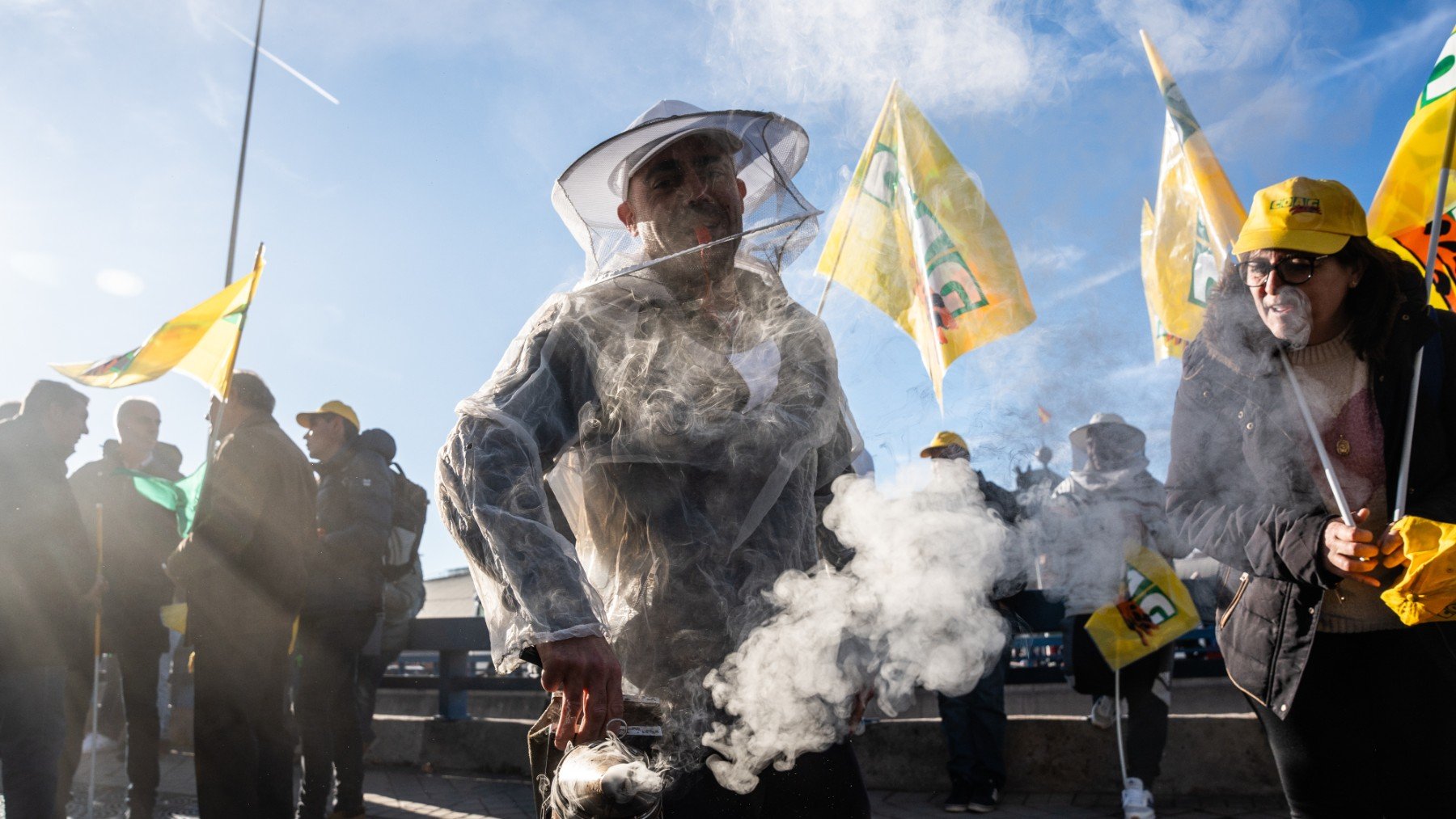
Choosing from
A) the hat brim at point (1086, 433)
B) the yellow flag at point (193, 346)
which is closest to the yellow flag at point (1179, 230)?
the hat brim at point (1086, 433)

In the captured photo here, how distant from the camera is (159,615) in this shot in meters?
5.69

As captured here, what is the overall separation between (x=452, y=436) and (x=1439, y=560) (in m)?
2.05

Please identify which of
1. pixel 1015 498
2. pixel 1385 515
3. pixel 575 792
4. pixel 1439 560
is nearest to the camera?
pixel 575 792

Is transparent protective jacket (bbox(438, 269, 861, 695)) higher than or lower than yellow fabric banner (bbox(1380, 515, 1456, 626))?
higher

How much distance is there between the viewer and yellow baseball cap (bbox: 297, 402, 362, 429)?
18.8ft

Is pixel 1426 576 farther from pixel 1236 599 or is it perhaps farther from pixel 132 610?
pixel 132 610

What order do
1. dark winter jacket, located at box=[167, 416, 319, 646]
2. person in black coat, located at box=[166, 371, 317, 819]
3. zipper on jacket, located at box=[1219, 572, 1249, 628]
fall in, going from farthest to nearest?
dark winter jacket, located at box=[167, 416, 319, 646] → person in black coat, located at box=[166, 371, 317, 819] → zipper on jacket, located at box=[1219, 572, 1249, 628]

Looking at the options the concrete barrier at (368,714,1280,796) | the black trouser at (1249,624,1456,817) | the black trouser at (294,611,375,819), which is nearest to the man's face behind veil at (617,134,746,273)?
the black trouser at (1249,624,1456,817)

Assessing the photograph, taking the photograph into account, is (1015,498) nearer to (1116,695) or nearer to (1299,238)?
(1299,238)

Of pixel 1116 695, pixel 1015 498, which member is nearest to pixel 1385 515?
pixel 1015 498

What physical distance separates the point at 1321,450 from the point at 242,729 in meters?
3.83

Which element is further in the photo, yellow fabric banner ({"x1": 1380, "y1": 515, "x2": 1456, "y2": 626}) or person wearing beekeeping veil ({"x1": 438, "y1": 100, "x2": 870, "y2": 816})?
yellow fabric banner ({"x1": 1380, "y1": 515, "x2": 1456, "y2": 626})

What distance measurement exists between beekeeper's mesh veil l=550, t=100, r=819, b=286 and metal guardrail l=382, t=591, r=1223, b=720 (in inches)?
146

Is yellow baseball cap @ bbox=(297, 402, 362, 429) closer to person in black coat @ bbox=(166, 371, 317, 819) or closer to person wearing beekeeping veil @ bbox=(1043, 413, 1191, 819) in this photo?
person in black coat @ bbox=(166, 371, 317, 819)
